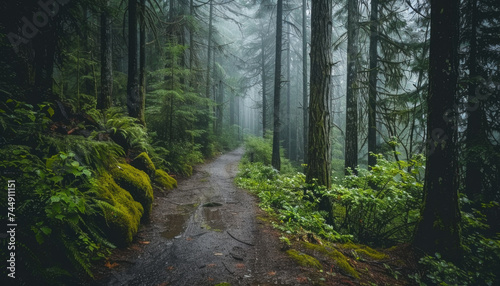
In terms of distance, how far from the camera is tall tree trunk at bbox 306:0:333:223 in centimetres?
555

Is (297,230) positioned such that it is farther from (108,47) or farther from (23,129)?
(108,47)

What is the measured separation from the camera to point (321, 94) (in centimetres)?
564

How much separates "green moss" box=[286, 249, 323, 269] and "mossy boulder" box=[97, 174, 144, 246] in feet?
9.17

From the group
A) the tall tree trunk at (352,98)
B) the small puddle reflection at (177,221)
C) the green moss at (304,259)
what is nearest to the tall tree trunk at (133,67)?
the small puddle reflection at (177,221)

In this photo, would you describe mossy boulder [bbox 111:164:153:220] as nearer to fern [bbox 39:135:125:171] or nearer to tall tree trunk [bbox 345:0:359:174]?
fern [bbox 39:135:125:171]

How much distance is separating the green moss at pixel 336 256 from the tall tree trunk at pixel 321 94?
1927 mm

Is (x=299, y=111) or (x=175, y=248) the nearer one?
(x=175, y=248)

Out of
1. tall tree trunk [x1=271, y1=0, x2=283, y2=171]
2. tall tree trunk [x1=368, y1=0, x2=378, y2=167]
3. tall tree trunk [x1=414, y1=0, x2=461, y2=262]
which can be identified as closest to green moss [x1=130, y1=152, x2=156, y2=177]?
tall tree trunk [x1=414, y1=0, x2=461, y2=262]

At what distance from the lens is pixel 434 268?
3754 millimetres

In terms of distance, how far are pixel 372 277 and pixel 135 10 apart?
10.9 meters

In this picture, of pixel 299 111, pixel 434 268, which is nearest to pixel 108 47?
pixel 434 268

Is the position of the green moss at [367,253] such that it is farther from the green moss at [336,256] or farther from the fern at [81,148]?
the fern at [81,148]

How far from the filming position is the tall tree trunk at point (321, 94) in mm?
5551

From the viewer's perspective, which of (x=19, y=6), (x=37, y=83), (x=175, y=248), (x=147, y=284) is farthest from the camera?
(x=37, y=83)
